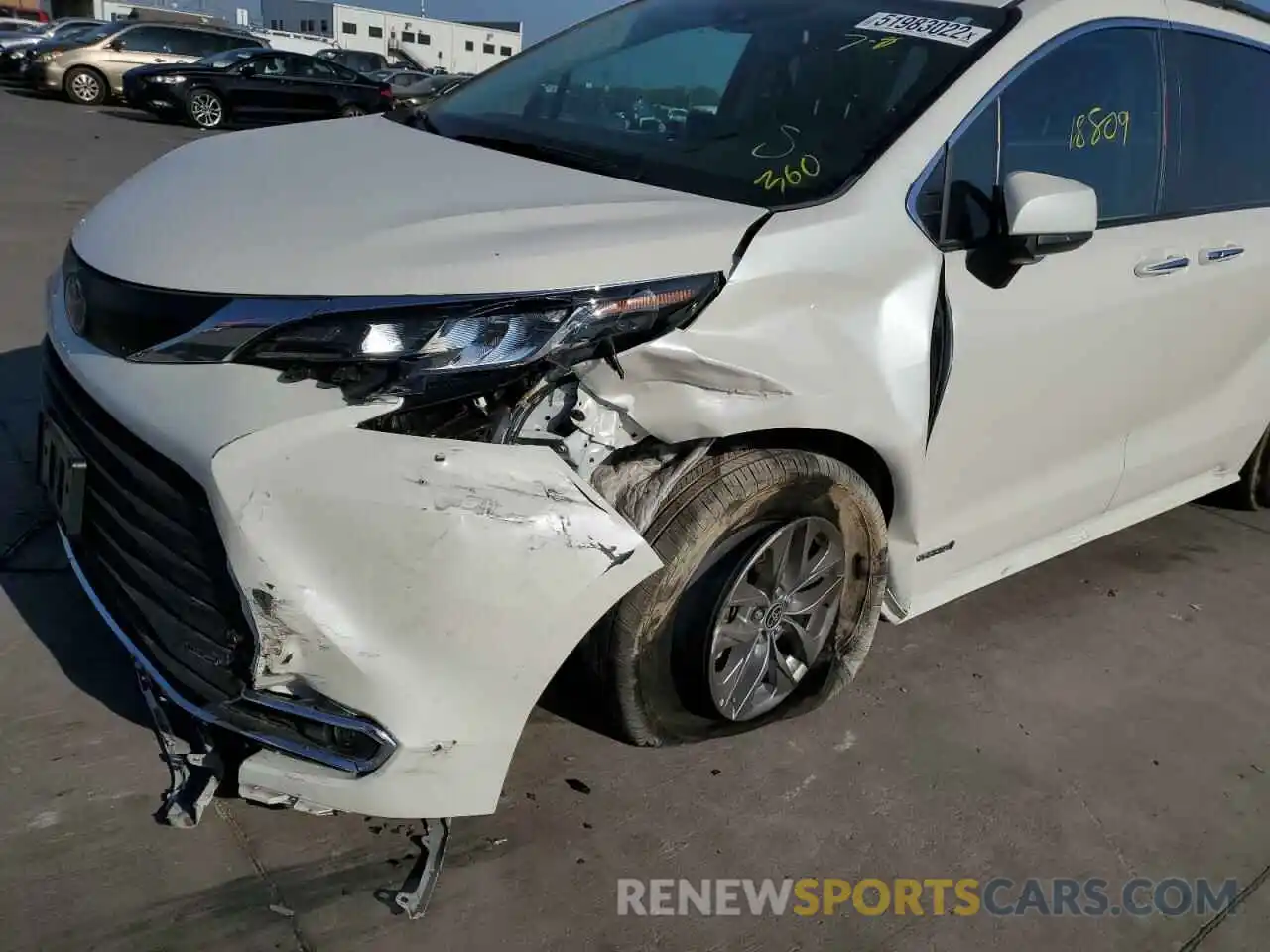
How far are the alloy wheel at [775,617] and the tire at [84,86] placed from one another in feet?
64.3

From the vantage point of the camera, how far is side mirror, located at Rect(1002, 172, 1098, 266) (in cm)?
242

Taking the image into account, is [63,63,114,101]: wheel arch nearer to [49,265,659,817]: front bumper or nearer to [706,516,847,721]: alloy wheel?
[49,265,659,817]: front bumper

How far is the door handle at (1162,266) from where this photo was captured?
2.96m

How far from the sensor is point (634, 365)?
6.56ft

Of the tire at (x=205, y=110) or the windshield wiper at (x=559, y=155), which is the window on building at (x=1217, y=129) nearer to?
the windshield wiper at (x=559, y=155)

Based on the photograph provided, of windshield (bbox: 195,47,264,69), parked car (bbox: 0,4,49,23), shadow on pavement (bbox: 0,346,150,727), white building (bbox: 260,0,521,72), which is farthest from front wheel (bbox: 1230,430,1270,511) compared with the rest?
white building (bbox: 260,0,521,72)

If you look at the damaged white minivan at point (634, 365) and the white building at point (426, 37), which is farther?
the white building at point (426, 37)

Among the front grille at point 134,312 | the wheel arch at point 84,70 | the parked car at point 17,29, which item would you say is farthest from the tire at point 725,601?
the parked car at point 17,29

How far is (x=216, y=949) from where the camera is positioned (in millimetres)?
1948

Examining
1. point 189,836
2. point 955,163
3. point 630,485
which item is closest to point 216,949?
point 189,836

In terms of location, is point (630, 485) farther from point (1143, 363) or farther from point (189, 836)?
point (1143, 363)

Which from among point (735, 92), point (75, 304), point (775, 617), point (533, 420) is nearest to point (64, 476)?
point (75, 304)

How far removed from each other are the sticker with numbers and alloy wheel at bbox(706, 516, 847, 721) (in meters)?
1.26

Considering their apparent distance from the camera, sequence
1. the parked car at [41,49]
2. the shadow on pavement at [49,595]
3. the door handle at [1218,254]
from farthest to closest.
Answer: the parked car at [41,49]
the door handle at [1218,254]
the shadow on pavement at [49,595]
